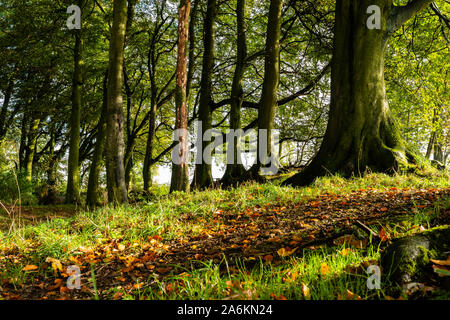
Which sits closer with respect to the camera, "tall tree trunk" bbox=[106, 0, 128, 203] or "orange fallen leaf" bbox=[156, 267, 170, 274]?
"orange fallen leaf" bbox=[156, 267, 170, 274]

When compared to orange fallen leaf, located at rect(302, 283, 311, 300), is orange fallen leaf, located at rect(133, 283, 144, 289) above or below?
below

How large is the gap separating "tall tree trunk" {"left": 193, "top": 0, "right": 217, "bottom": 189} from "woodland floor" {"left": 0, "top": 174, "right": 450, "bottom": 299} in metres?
6.19

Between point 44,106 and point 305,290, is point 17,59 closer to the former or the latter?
point 44,106

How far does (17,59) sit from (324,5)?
11181mm

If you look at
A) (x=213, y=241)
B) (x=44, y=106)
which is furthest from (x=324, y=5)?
(x=44, y=106)

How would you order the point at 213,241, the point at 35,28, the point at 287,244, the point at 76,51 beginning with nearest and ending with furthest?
the point at 287,244 < the point at 213,241 < the point at 35,28 < the point at 76,51

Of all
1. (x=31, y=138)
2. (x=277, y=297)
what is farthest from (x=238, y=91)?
(x=31, y=138)

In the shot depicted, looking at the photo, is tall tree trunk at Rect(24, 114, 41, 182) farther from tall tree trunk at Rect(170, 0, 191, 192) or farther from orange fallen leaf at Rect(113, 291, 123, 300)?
orange fallen leaf at Rect(113, 291, 123, 300)

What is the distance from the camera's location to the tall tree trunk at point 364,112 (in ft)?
21.4

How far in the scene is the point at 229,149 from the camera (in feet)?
34.9

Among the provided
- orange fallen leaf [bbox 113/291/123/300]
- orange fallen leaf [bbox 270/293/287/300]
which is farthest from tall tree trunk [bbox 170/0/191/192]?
orange fallen leaf [bbox 270/293/287/300]

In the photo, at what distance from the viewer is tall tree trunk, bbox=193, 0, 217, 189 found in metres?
10.5

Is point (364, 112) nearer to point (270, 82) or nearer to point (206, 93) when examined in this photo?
point (270, 82)
